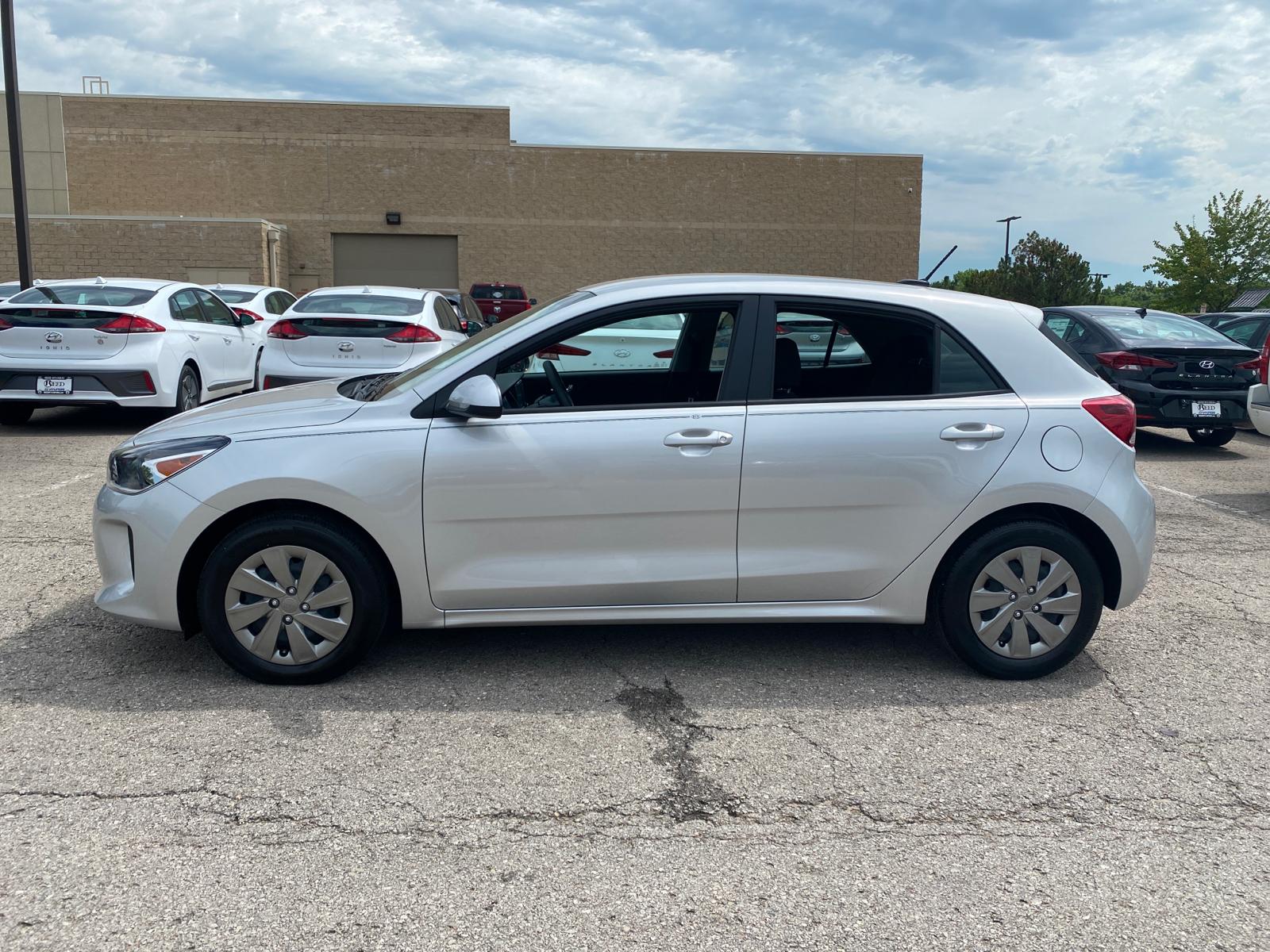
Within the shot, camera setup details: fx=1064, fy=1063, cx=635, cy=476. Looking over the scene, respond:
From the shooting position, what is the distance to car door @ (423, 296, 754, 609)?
409cm

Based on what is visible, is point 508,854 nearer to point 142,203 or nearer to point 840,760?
point 840,760

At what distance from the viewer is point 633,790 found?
3410mm

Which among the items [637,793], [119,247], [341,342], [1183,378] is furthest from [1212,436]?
[119,247]

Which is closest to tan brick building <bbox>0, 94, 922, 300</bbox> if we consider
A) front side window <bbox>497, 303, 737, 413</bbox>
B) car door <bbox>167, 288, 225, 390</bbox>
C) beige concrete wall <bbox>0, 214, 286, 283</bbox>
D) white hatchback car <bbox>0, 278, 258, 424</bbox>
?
beige concrete wall <bbox>0, 214, 286, 283</bbox>

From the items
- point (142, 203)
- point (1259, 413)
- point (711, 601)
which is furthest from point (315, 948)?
point (142, 203)

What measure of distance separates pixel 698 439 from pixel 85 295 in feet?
29.2

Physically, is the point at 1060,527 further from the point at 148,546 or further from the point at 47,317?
the point at 47,317

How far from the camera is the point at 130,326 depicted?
10430mm

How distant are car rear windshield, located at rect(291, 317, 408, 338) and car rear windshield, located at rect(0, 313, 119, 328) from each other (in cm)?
190

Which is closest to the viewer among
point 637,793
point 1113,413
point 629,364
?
point 637,793

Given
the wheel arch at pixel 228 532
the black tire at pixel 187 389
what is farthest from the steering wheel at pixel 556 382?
the black tire at pixel 187 389

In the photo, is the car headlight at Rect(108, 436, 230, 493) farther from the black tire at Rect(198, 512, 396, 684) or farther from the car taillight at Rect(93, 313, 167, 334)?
the car taillight at Rect(93, 313, 167, 334)

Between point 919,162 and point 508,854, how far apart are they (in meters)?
38.2

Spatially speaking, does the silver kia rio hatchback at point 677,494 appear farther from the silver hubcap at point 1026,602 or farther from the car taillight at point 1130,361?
the car taillight at point 1130,361
